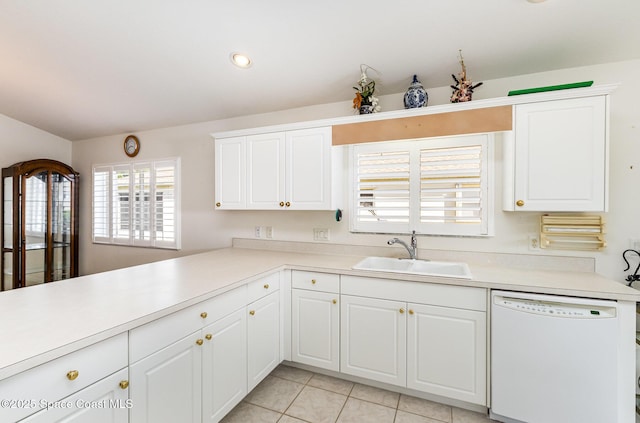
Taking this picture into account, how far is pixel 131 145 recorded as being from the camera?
3.62 metres

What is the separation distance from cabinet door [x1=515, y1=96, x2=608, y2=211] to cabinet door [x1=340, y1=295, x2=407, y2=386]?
114 centimetres

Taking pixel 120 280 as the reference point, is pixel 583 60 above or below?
above

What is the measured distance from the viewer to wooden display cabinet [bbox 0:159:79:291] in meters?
3.35

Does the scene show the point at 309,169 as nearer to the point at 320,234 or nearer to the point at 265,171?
the point at 265,171

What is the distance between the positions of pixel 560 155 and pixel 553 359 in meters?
1.21

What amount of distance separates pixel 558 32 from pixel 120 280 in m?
3.01

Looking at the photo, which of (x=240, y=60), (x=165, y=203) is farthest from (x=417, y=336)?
(x=165, y=203)

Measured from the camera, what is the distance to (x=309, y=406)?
1.86 meters

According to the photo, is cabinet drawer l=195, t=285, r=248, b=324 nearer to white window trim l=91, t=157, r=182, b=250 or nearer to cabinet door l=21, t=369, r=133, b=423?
cabinet door l=21, t=369, r=133, b=423

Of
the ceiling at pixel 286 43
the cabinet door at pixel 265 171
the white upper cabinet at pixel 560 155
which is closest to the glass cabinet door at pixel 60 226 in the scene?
the ceiling at pixel 286 43

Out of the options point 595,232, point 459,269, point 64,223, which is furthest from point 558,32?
point 64,223

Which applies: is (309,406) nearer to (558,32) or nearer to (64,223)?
(558,32)

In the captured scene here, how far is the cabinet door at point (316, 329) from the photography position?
2.06 metres

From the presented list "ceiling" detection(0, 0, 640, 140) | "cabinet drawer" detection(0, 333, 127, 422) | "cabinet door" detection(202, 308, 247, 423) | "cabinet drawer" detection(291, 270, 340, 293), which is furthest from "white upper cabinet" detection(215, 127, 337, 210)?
"cabinet drawer" detection(0, 333, 127, 422)
